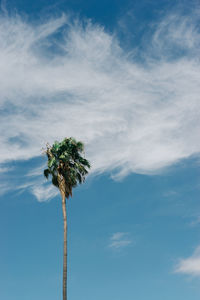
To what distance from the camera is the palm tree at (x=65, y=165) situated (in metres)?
36.5

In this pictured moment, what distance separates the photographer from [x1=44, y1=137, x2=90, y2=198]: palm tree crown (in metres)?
36.6

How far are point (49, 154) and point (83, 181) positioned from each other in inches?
191

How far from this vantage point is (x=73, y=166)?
37688 millimetres

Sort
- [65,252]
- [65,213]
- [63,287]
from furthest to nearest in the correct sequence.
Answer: [65,213] → [65,252] → [63,287]

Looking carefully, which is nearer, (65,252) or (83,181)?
(65,252)

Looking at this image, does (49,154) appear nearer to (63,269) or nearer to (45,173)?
(45,173)

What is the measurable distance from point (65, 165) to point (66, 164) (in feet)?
0.53

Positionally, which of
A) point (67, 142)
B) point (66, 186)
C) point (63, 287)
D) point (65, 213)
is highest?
point (67, 142)

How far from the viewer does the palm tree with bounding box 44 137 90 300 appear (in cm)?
3650

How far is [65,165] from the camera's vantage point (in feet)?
122

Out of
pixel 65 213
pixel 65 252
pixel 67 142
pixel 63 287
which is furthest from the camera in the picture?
pixel 67 142

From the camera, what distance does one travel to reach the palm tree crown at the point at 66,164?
36.6m

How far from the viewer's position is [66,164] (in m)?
37.0

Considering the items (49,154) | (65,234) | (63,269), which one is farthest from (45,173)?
(63,269)
